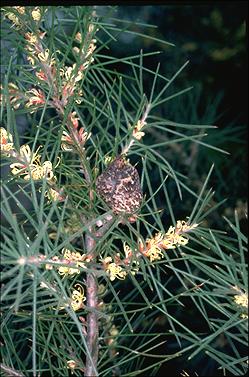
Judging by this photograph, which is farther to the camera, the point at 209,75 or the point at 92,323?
the point at 209,75

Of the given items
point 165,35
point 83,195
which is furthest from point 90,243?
point 165,35

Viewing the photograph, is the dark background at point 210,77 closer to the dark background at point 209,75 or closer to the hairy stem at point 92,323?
the dark background at point 209,75

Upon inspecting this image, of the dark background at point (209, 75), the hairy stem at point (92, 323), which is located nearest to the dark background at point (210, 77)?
the dark background at point (209, 75)

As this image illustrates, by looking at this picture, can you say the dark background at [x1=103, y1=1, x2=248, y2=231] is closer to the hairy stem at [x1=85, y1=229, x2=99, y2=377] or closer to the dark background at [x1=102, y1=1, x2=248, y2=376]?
the dark background at [x1=102, y1=1, x2=248, y2=376]

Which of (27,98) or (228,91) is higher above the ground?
(27,98)

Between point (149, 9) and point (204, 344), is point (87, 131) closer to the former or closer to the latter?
point (204, 344)

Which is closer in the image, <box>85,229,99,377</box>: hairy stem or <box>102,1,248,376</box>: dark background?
<box>85,229,99,377</box>: hairy stem

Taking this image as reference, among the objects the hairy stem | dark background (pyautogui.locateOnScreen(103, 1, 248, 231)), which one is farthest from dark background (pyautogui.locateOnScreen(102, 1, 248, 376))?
the hairy stem

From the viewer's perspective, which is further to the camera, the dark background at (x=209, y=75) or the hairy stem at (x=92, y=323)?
the dark background at (x=209, y=75)

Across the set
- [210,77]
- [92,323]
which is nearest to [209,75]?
[210,77]

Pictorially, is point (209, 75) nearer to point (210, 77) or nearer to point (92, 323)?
point (210, 77)

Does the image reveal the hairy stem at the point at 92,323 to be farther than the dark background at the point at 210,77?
No
